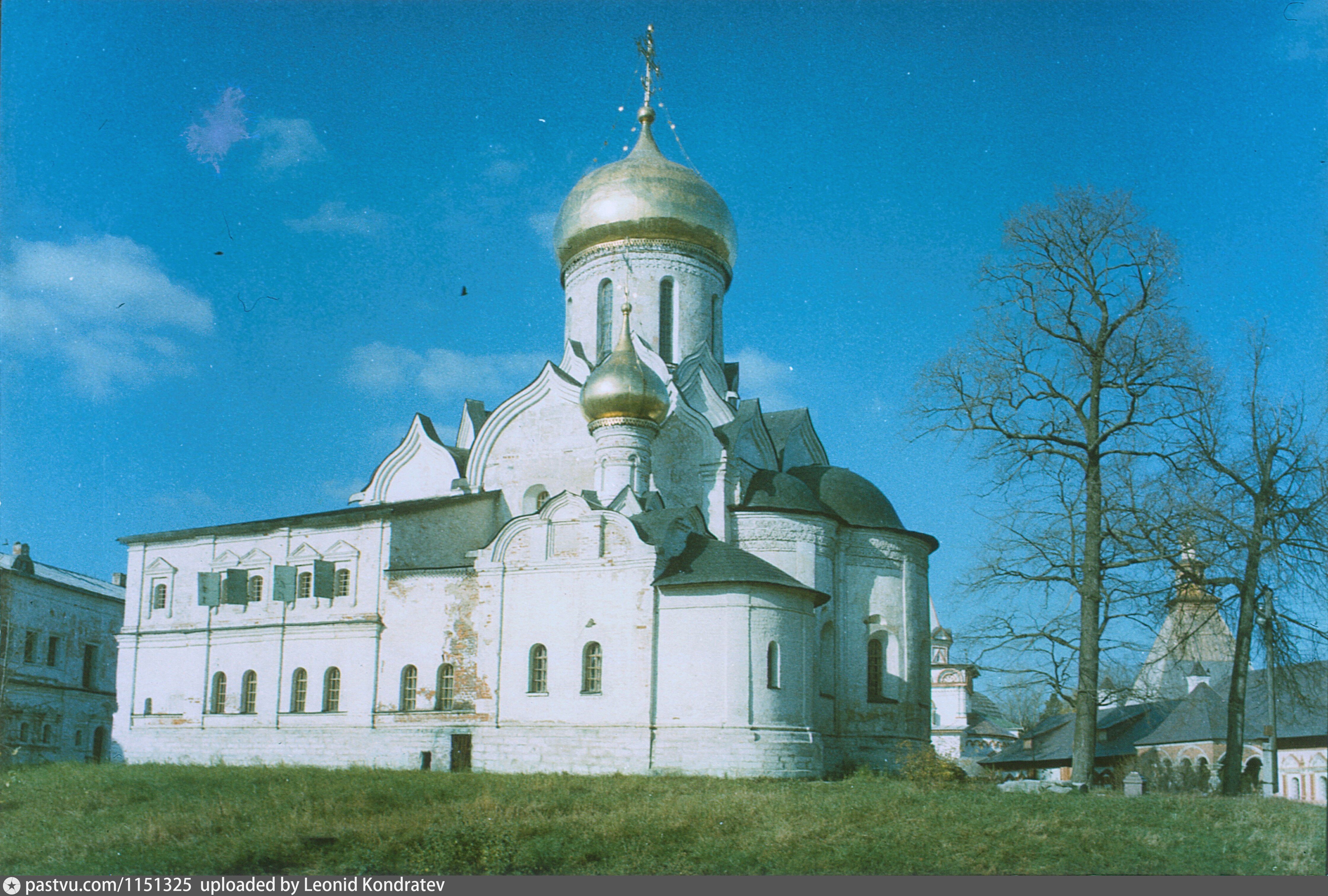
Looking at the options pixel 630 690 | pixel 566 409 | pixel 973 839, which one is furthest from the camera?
pixel 566 409

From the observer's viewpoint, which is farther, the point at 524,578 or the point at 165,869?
the point at 524,578

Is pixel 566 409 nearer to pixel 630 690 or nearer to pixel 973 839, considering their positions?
pixel 630 690

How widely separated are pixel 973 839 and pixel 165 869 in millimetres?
8489

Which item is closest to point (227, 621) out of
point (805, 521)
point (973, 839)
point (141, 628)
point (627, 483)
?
point (141, 628)

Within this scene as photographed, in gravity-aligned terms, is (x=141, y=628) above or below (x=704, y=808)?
above

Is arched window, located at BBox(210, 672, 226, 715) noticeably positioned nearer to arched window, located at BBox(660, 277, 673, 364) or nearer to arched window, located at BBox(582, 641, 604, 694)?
arched window, located at BBox(582, 641, 604, 694)

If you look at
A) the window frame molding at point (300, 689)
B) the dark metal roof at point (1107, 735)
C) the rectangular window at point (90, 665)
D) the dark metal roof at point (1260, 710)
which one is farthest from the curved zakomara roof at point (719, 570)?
the rectangular window at point (90, 665)

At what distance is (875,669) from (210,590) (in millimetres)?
14376

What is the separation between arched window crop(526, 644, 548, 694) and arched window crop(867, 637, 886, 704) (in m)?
6.79

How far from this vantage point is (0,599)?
30.9m

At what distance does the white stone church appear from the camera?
830 inches

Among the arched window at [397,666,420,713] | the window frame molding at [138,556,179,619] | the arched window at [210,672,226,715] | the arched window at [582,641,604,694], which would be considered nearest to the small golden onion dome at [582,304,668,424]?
the arched window at [582,641,604,694]

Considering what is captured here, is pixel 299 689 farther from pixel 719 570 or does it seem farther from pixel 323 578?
pixel 719 570

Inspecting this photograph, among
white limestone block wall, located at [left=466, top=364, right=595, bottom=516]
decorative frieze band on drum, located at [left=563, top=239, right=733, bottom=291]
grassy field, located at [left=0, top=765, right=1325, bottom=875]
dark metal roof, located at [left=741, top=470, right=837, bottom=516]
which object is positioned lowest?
grassy field, located at [left=0, top=765, right=1325, bottom=875]
